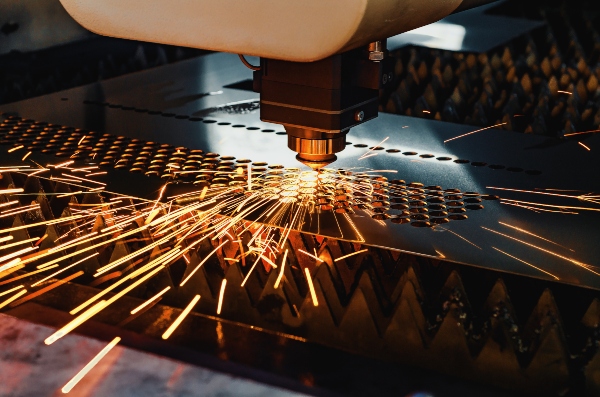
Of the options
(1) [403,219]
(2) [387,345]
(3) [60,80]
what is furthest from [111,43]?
(2) [387,345]

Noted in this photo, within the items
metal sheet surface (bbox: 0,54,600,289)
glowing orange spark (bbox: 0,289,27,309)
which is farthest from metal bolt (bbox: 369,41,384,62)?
glowing orange spark (bbox: 0,289,27,309)

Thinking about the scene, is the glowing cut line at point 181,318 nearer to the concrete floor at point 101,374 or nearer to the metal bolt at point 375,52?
the concrete floor at point 101,374

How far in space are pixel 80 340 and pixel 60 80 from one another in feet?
6.23

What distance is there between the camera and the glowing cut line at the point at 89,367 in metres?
1.26

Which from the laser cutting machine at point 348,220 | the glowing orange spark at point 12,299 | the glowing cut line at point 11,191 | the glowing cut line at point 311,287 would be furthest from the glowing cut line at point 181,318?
the glowing cut line at point 11,191

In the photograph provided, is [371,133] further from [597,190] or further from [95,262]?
[95,262]

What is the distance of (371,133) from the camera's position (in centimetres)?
222

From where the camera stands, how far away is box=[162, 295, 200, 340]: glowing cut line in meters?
1.40

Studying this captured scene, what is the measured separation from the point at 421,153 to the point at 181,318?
861mm

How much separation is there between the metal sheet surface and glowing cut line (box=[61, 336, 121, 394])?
52 cm

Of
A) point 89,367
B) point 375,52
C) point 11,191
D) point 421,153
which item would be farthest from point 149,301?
point 421,153

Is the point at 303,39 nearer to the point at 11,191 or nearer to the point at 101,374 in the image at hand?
the point at 101,374

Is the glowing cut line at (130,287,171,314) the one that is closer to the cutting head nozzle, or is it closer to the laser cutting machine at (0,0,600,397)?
the laser cutting machine at (0,0,600,397)

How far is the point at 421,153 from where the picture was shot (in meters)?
2.02
